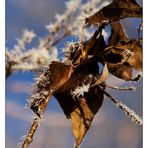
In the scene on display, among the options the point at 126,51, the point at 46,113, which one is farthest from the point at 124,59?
the point at 46,113

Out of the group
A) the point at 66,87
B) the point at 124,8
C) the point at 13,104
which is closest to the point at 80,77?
the point at 66,87

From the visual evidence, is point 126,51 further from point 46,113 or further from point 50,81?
point 46,113

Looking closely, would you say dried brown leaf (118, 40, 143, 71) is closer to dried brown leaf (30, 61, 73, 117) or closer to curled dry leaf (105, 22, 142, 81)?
curled dry leaf (105, 22, 142, 81)

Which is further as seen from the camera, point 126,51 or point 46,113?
point 46,113

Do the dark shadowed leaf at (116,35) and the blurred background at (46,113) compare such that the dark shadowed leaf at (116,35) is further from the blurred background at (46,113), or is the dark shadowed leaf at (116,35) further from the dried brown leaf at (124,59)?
the blurred background at (46,113)

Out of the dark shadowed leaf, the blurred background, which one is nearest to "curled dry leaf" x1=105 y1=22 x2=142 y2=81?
the dark shadowed leaf

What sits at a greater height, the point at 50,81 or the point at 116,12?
the point at 116,12

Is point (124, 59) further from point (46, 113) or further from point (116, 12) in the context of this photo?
point (46, 113)
